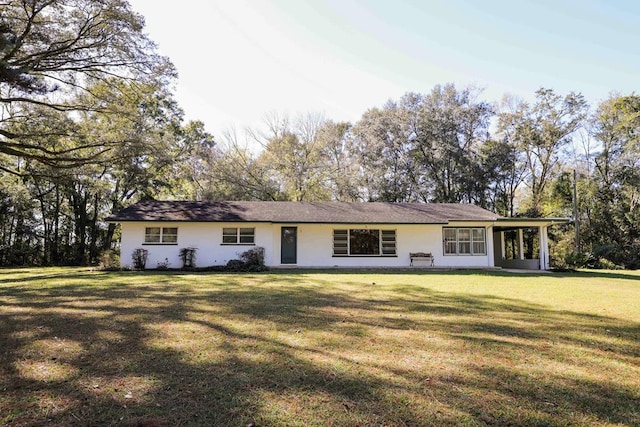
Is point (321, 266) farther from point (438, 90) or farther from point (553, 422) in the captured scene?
point (438, 90)

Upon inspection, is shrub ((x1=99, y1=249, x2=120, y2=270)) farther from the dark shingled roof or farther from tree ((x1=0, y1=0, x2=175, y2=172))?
tree ((x1=0, y1=0, x2=175, y2=172))

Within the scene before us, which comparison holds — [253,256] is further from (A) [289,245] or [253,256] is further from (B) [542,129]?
(B) [542,129]

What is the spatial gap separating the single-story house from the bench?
51mm

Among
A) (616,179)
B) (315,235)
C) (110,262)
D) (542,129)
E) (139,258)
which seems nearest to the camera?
(139,258)

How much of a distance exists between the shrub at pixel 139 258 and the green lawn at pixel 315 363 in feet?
30.5

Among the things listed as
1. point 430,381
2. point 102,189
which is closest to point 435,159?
point 102,189

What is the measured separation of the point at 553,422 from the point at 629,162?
3256cm

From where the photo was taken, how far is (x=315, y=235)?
1892 cm

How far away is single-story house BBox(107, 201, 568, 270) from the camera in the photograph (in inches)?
696

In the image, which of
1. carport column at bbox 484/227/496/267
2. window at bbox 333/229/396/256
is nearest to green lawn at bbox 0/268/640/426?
window at bbox 333/229/396/256

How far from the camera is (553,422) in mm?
3016

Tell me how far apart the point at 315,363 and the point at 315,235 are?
14681 millimetres

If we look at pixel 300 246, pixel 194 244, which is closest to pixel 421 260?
pixel 300 246

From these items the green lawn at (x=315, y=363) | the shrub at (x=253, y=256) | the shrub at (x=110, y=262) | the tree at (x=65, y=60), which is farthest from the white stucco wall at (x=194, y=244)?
the green lawn at (x=315, y=363)
